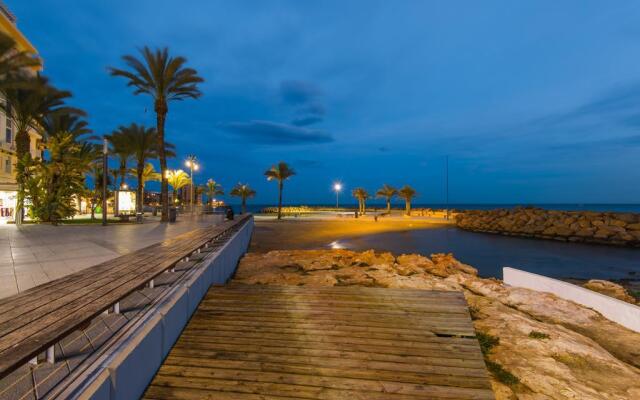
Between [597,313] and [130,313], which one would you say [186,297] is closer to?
[130,313]

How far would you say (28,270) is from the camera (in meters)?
6.36

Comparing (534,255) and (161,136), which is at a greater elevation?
(161,136)

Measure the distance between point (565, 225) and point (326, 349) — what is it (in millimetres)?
32157

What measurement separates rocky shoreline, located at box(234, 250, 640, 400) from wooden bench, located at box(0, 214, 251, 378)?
15.4ft

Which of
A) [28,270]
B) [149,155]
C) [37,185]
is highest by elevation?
[149,155]

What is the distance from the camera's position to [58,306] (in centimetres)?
355

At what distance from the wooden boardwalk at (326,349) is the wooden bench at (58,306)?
116 cm

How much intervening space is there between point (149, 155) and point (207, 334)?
3509 cm

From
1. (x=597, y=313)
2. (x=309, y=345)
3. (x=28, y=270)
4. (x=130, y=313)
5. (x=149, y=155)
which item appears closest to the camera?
(x=130, y=313)

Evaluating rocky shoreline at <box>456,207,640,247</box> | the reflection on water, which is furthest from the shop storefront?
rocky shoreline at <box>456,207,640,247</box>

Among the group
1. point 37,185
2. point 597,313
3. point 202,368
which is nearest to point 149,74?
point 37,185

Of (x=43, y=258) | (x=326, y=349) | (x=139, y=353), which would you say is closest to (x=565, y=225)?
(x=326, y=349)

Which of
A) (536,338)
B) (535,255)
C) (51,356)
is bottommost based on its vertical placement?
(535,255)

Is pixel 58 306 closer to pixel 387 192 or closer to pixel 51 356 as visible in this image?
pixel 51 356
